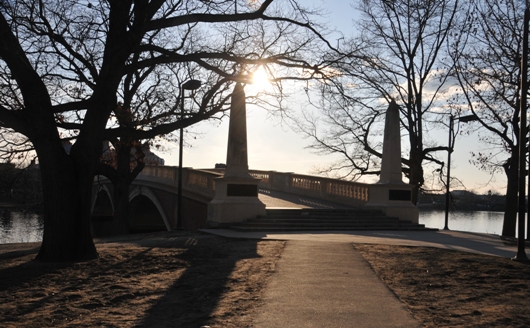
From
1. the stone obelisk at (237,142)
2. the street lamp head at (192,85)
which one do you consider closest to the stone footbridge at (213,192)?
the stone obelisk at (237,142)

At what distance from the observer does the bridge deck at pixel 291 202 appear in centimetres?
2327

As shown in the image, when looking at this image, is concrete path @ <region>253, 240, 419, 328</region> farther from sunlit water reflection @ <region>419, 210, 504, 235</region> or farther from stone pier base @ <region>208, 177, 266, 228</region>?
sunlit water reflection @ <region>419, 210, 504, 235</region>

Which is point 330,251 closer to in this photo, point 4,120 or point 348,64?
point 348,64

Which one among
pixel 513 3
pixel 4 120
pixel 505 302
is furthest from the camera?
pixel 513 3

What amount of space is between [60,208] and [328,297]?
5830mm

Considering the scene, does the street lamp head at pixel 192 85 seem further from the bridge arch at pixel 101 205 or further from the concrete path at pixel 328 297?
the bridge arch at pixel 101 205

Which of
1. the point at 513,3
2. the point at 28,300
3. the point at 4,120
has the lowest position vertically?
the point at 28,300

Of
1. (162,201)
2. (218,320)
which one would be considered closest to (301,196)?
(162,201)

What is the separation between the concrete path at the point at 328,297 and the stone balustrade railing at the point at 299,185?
12651 mm

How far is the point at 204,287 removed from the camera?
868 cm

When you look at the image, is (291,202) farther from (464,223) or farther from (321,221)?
(464,223)

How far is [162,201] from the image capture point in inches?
1447

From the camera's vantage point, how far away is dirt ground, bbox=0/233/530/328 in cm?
679

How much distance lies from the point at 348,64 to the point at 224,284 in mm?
7150
